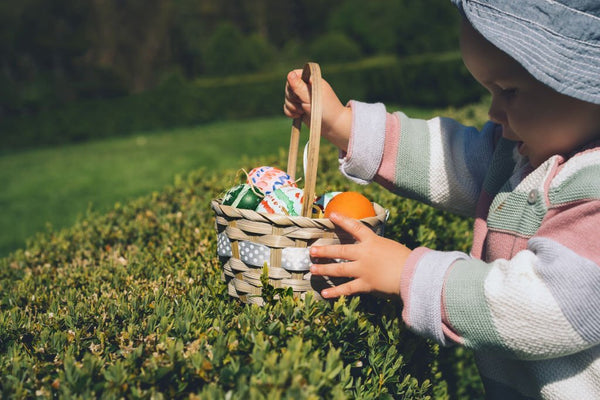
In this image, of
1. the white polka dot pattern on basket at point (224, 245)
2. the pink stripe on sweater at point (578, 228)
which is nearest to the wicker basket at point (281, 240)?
the white polka dot pattern on basket at point (224, 245)

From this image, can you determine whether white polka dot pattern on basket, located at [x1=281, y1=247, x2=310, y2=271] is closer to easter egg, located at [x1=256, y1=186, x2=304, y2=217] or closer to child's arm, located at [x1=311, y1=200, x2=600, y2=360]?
child's arm, located at [x1=311, y1=200, x2=600, y2=360]

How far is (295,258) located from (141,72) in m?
25.9

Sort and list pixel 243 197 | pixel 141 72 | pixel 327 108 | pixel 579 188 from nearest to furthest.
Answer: pixel 579 188, pixel 243 197, pixel 327 108, pixel 141 72

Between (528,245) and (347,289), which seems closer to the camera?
(528,245)

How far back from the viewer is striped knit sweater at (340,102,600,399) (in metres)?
1.51

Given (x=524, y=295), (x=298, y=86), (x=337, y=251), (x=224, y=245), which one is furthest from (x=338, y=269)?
(x=298, y=86)

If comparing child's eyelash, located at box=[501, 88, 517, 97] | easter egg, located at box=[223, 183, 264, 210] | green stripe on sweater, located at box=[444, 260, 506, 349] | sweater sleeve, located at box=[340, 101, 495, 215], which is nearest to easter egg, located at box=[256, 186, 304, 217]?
easter egg, located at box=[223, 183, 264, 210]

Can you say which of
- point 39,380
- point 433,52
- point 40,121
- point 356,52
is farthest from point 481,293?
point 356,52

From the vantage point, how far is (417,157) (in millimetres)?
2293

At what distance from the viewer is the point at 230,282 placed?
1979 millimetres

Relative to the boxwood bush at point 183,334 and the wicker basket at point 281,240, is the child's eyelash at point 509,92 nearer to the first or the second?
the wicker basket at point 281,240

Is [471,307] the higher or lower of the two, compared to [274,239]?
lower

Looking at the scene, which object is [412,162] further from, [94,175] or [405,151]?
[94,175]

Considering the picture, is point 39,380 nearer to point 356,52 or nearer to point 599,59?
point 599,59
